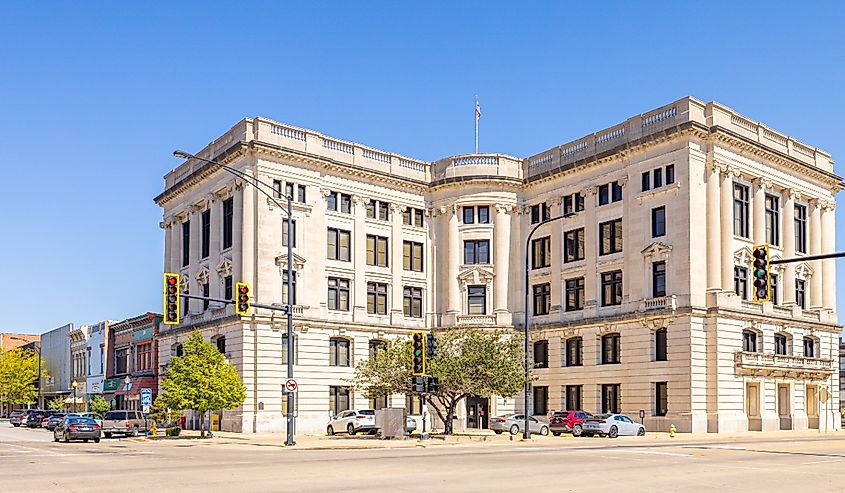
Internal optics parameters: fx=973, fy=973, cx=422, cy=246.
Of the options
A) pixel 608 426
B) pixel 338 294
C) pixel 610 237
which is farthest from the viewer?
pixel 338 294

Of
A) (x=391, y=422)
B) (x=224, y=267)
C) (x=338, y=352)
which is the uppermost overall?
(x=224, y=267)

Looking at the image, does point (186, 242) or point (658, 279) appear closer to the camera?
point (658, 279)

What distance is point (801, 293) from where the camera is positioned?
67562 millimetres

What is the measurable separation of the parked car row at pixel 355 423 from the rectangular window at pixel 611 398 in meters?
13.5

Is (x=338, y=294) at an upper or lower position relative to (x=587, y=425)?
upper

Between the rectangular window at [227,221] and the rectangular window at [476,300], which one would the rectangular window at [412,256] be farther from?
the rectangular window at [227,221]

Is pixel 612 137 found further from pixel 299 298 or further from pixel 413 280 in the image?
pixel 299 298

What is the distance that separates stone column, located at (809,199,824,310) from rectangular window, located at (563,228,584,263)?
52.7ft

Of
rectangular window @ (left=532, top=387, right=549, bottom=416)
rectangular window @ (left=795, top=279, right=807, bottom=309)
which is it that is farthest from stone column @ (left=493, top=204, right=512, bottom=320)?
rectangular window @ (left=795, top=279, right=807, bottom=309)

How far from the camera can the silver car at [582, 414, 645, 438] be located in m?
54.0

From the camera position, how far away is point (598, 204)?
218 ft

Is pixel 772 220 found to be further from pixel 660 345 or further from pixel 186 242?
pixel 186 242

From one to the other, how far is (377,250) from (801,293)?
97.6 feet

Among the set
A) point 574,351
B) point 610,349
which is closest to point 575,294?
point 574,351
